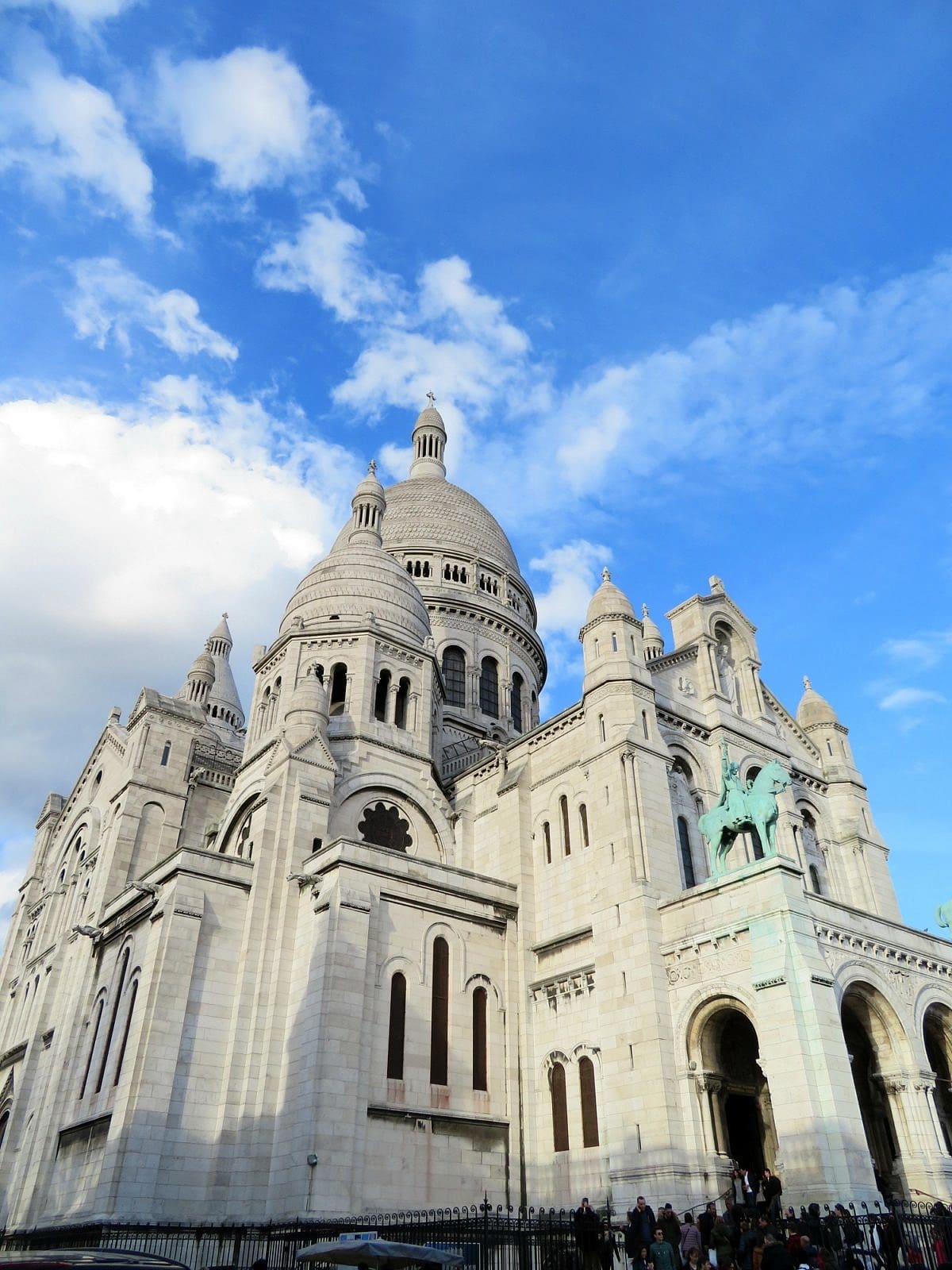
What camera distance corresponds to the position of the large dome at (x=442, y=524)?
197ft

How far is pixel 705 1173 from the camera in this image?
82.8ft

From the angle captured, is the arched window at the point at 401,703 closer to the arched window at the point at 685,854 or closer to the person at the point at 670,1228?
the arched window at the point at 685,854

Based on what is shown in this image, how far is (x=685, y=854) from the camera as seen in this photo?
109 ft

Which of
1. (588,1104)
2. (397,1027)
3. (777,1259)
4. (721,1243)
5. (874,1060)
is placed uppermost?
(397,1027)

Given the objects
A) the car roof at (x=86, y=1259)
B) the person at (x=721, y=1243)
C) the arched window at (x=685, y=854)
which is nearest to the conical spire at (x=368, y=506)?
the arched window at (x=685, y=854)

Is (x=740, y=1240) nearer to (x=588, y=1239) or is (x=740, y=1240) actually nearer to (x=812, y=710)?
(x=588, y=1239)

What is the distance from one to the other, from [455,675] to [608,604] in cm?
2029

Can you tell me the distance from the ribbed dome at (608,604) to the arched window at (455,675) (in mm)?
17939

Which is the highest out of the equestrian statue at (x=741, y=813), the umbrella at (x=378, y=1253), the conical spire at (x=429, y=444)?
the conical spire at (x=429, y=444)

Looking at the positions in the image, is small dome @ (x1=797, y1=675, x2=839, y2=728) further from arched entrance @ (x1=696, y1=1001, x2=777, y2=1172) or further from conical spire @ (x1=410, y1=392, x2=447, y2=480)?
conical spire @ (x1=410, y1=392, x2=447, y2=480)

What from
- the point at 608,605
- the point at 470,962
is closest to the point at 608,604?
the point at 608,605

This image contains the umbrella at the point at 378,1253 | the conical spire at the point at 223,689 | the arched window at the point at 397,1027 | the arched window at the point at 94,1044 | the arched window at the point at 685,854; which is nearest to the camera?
the umbrella at the point at 378,1253

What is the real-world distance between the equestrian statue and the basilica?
0.13 metres

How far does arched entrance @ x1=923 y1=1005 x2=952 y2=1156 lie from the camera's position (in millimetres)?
29188
